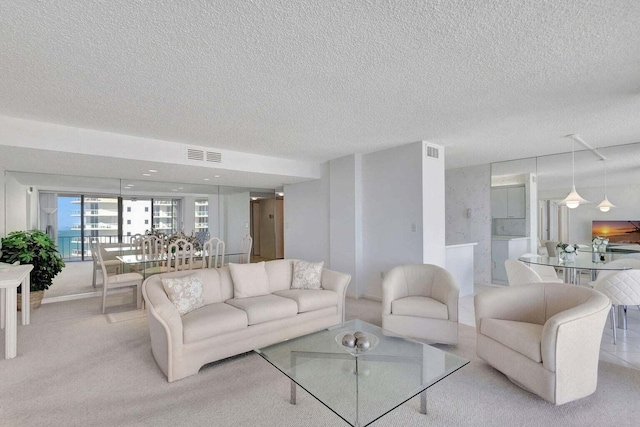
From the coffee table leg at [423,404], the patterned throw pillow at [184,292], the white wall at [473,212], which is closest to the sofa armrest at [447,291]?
the coffee table leg at [423,404]

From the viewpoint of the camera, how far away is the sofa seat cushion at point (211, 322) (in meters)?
2.93

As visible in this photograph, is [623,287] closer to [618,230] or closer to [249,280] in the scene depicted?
[618,230]

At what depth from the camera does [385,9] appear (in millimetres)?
1792

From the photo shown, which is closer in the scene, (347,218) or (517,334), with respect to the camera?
(517,334)

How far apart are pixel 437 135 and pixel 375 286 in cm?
270

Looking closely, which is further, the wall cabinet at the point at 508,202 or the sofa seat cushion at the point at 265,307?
the wall cabinet at the point at 508,202

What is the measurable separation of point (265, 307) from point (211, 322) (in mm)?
611

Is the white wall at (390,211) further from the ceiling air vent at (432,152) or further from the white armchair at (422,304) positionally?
the white armchair at (422,304)

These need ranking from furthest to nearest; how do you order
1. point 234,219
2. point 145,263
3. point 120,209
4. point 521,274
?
point 234,219, point 120,209, point 145,263, point 521,274

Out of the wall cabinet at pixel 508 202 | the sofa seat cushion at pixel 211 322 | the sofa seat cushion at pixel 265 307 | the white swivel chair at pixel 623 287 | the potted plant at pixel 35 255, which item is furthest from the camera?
the wall cabinet at pixel 508 202

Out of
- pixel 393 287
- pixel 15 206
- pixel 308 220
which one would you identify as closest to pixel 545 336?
pixel 393 287

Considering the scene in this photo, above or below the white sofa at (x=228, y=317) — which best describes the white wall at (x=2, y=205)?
above

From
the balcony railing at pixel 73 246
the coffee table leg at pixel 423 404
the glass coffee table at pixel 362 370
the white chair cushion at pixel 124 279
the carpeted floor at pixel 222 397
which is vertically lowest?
the carpeted floor at pixel 222 397

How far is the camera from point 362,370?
240cm
